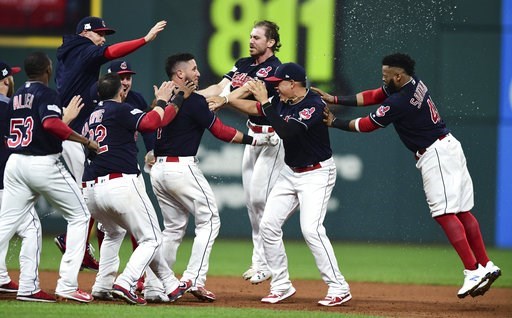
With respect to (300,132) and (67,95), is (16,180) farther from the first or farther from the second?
(300,132)

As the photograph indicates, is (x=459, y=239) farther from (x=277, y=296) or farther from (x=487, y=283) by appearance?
(x=277, y=296)

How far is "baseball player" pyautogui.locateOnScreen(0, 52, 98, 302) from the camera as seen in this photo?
7336mm

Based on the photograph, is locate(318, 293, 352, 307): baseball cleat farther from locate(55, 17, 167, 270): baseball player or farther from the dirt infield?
locate(55, 17, 167, 270): baseball player

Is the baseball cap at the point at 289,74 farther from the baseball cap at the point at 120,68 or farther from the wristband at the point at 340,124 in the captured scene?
the baseball cap at the point at 120,68

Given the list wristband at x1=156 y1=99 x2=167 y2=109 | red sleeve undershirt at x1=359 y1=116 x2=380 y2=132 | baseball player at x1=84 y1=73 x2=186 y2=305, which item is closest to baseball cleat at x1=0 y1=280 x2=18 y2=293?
baseball player at x1=84 y1=73 x2=186 y2=305

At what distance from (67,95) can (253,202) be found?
184 centimetres

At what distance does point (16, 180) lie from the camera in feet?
24.3

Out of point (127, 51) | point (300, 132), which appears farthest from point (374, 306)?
point (127, 51)

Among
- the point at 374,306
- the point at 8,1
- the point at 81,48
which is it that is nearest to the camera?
the point at 374,306

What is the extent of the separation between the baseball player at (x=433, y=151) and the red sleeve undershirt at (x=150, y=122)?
4.88ft

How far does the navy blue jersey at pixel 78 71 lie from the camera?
852cm

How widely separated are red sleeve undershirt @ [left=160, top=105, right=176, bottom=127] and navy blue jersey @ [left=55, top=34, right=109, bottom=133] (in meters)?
1.17

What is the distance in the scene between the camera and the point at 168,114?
7586mm

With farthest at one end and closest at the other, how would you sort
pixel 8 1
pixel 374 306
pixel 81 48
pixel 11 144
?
pixel 8 1 → pixel 81 48 → pixel 374 306 → pixel 11 144
